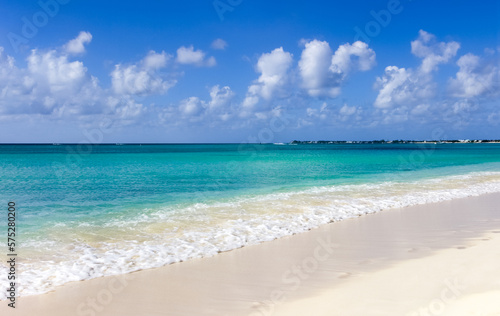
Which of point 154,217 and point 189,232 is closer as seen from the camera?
point 189,232

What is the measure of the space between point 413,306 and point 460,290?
3.54ft

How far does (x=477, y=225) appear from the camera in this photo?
10867 millimetres

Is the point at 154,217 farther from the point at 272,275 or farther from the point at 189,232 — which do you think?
the point at 272,275

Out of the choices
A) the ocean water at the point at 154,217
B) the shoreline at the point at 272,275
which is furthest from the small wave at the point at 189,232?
the shoreline at the point at 272,275

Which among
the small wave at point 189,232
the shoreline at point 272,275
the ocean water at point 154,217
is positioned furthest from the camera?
the ocean water at point 154,217

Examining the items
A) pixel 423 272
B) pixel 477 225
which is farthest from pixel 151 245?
pixel 477 225

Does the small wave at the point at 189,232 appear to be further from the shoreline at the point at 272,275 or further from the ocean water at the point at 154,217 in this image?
the shoreline at the point at 272,275

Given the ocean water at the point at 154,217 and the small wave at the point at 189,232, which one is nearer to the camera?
the small wave at the point at 189,232

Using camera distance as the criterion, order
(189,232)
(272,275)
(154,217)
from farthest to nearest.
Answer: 1. (154,217)
2. (189,232)
3. (272,275)

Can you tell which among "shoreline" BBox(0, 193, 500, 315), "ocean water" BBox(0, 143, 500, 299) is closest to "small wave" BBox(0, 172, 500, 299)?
"ocean water" BBox(0, 143, 500, 299)

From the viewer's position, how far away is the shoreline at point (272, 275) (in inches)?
219

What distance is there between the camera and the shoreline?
556 centimetres

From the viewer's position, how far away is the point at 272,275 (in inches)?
267

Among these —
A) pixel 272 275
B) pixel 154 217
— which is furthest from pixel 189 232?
pixel 272 275
